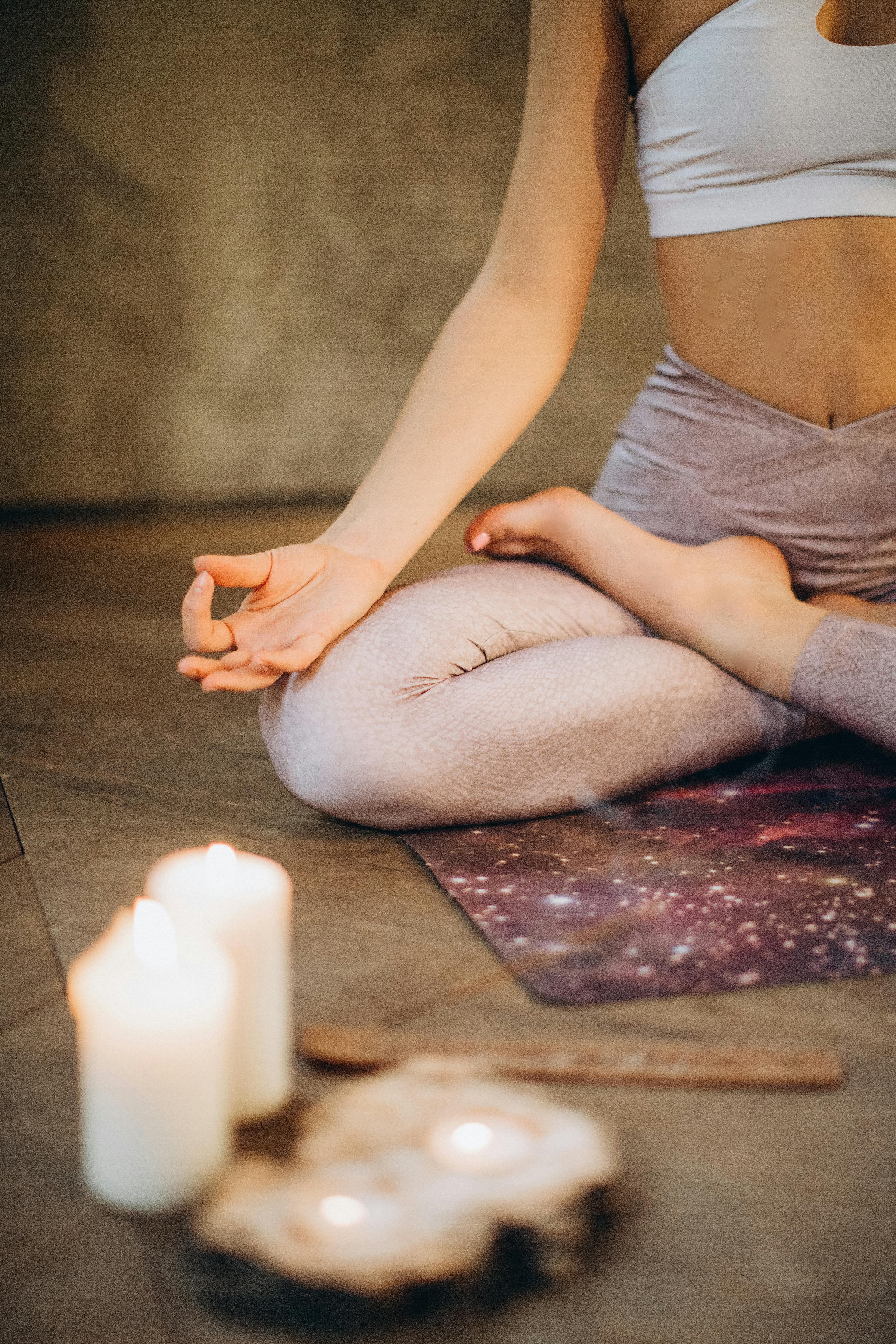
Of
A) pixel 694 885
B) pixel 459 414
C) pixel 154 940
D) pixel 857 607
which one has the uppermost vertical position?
pixel 459 414

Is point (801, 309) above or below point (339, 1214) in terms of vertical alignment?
above

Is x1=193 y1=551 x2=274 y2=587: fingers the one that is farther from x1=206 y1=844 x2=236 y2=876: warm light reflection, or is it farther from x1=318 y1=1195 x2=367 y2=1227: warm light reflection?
x1=318 y1=1195 x2=367 y2=1227: warm light reflection

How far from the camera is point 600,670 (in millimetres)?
1004

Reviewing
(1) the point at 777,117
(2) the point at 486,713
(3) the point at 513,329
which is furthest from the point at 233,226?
(2) the point at 486,713

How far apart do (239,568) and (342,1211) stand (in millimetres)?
510

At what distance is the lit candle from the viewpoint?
49 centimetres

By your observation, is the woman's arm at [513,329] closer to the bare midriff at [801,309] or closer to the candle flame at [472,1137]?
the bare midriff at [801,309]

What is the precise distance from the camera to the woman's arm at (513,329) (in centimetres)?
101

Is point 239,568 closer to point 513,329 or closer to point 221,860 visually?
point 221,860

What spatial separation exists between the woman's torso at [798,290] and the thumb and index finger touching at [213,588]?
22.1 inches

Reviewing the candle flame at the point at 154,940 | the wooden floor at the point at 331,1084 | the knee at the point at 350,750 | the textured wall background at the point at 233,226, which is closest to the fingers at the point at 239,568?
the knee at the point at 350,750

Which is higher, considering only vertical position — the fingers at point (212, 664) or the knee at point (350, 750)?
the fingers at point (212, 664)

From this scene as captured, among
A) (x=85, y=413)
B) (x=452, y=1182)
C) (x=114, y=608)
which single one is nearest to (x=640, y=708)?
(x=452, y=1182)

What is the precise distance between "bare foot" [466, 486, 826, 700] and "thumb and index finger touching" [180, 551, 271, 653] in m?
0.32
